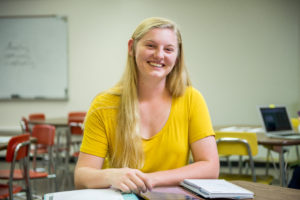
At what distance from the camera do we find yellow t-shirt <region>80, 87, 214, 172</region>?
4.63 ft

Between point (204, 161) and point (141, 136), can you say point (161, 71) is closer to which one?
point (141, 136)

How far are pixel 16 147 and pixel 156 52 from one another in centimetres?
170

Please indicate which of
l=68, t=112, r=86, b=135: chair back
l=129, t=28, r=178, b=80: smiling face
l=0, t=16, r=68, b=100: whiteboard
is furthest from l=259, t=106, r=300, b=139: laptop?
l=0, t=16, r=68, b=100: whiteboard

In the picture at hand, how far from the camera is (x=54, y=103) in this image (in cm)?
604

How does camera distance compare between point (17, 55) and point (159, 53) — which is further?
point (17, 55)

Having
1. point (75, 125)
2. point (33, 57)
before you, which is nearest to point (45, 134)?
point (75, 125)

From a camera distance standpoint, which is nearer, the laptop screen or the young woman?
the young woman

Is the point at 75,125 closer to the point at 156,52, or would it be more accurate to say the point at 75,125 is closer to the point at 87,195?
the point at 156,52

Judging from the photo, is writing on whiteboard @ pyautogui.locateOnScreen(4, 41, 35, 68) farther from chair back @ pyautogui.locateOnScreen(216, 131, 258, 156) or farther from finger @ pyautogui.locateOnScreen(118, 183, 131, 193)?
finger @ pyautogui.locateOnScreen(118, 183, 131, 193)

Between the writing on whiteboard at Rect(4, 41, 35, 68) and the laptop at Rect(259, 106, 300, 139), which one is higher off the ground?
the writing on whiteboard at Rect(4, 41, 35, 68)

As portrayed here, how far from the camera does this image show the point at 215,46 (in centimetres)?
554

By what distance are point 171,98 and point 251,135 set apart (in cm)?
124

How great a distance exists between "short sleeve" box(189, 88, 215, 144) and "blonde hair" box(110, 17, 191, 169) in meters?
0.08

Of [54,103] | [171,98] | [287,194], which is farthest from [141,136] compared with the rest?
[54,103]
